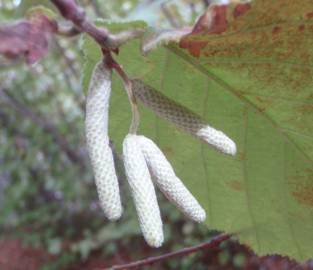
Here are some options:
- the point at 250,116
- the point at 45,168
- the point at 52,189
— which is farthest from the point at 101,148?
the point at 45,168

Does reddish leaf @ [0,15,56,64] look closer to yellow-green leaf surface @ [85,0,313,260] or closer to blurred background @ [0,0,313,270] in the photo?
yellow-green leaf surface @ [85,0,313,260]

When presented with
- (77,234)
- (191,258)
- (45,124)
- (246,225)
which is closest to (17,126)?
(45,124)

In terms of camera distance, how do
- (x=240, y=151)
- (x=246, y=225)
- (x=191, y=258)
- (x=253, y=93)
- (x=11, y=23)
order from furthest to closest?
(x=191, y=258), (x=246, y=225), (x=240, y=151), (x=253, y=93), (x=11, y=23)

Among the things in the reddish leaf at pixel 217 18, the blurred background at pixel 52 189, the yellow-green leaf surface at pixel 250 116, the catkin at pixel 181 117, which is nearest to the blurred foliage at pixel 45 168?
the blurred background at pixel 52 189

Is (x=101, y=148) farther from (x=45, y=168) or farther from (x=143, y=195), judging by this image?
(x=45, y=168)

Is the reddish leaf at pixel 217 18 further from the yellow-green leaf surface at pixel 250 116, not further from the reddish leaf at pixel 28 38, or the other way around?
the reddish leaf at pixel 28 38

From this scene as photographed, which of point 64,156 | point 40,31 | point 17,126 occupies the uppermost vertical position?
point 40,31

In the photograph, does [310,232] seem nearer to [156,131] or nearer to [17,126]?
[156,131]
